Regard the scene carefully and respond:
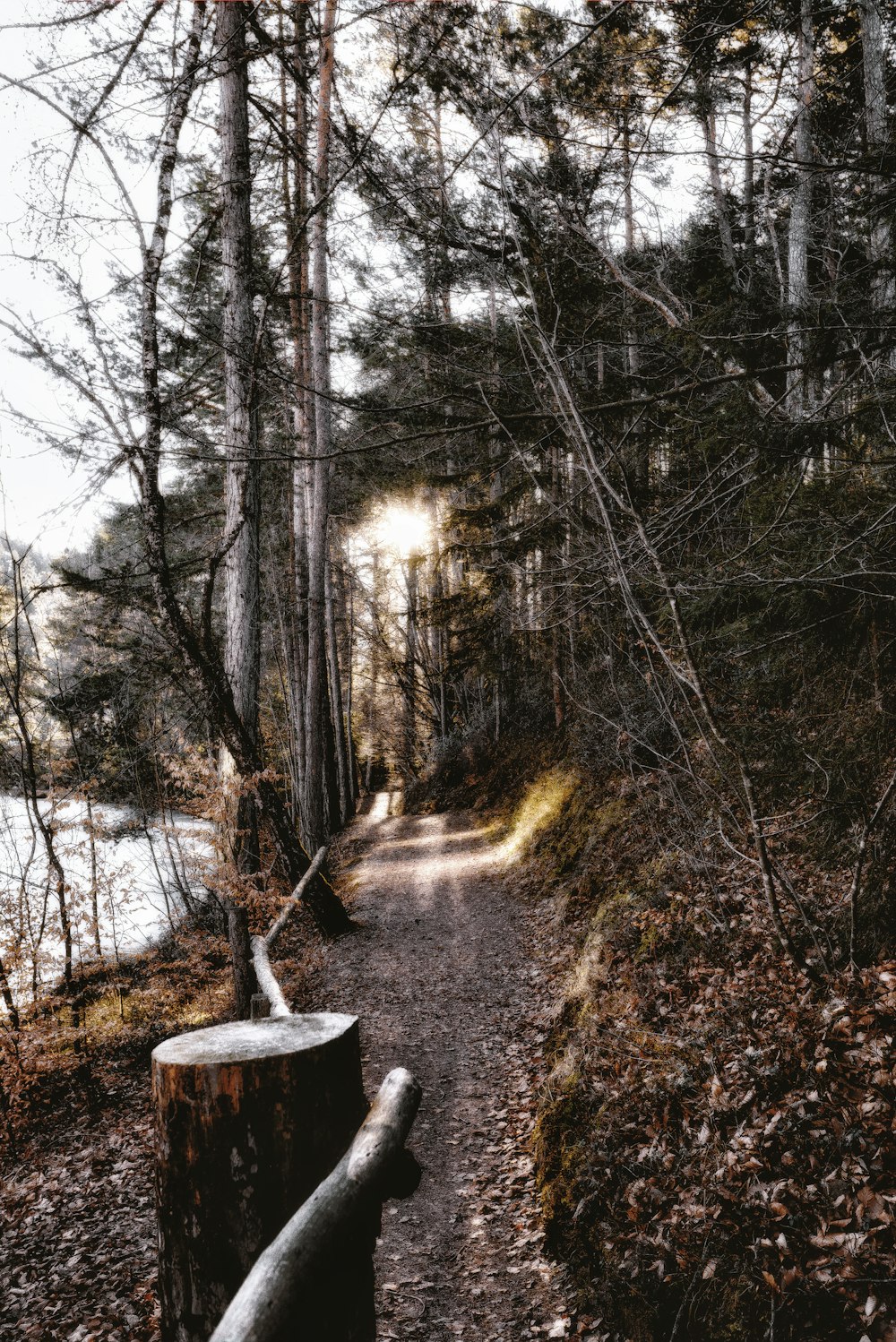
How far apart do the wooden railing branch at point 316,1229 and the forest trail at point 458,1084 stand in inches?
130

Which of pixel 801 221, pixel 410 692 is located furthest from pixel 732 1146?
pixel 410 692

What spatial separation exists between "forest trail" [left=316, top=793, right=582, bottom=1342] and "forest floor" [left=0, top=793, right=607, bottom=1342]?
1 centimetres

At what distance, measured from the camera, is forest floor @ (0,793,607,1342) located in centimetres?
425

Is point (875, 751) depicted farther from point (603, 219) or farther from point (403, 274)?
point (403, 274)

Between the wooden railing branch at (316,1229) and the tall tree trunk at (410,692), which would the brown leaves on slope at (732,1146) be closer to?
the wooden railing branch at (316,1229)

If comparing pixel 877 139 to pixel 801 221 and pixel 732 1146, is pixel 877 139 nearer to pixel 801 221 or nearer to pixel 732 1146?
pixel 801 221

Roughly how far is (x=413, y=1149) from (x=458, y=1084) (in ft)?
2.24

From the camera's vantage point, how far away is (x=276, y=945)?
10.8 metres

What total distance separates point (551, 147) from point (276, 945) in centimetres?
1027

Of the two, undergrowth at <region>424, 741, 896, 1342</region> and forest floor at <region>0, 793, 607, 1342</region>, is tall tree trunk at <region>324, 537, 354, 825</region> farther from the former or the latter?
undergrowth at <region>424, 741, 896, 1342</region>

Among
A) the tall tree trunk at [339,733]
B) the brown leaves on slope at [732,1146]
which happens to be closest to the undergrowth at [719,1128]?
the brown leaves on slope at [732,1146]

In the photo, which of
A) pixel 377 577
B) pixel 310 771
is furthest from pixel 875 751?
pixel 377 577

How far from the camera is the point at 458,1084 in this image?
251 inches

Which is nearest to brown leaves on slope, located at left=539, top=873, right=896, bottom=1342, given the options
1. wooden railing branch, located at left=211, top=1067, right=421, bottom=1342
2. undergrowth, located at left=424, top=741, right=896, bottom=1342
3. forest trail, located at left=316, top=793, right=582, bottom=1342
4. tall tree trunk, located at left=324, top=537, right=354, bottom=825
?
undergrowth, located at left=424, top=741, right=896, bottom=1342
